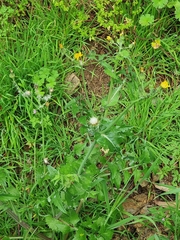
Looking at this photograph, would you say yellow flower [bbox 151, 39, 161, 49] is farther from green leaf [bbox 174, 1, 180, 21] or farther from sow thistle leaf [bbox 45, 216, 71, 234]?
sow thistle leaf [bbox 45, 216, 71, 234]

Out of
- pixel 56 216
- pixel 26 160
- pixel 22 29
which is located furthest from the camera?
pixel 22 29

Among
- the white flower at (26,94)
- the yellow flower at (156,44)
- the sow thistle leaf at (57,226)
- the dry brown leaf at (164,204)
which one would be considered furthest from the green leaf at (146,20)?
the sow thistle leaf at (57,226)

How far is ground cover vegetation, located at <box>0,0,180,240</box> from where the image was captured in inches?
87.1

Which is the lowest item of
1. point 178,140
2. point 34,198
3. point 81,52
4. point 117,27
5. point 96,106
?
point 34,198

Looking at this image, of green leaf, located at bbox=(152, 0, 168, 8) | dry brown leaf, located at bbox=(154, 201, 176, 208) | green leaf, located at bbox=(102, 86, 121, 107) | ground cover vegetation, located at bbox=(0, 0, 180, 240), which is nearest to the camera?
green leaf, located at bbox=(102, 86, 121, 107)

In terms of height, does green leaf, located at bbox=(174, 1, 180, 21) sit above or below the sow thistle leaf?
above

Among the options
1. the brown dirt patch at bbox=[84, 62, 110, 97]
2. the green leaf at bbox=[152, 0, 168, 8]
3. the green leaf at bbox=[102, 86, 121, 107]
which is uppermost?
the green leaf at bbox=[152, 0, 168, 8]

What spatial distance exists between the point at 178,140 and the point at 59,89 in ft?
2.81

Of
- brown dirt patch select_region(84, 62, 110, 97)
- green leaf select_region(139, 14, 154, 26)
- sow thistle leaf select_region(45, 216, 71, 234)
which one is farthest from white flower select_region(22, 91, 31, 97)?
green leaf select_region(139, 14, 154, 26)

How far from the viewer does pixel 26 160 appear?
2.48 m

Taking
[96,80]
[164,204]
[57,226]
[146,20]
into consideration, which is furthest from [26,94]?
[164,204]

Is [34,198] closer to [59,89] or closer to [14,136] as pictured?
[14,136]

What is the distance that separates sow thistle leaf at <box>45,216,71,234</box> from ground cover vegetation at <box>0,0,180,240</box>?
0.01 metres

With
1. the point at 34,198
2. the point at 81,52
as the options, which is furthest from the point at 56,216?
the point at 81,52
